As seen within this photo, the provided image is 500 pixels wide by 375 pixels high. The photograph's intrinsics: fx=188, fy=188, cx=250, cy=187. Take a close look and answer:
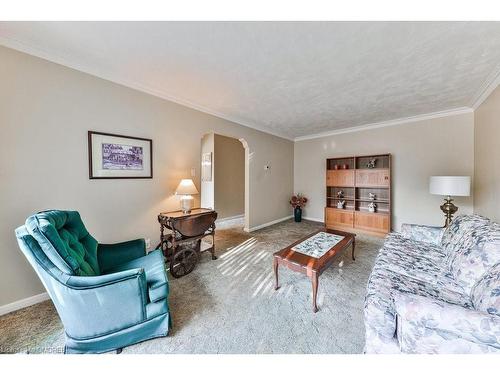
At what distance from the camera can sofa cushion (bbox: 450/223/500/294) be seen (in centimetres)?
128

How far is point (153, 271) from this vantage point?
1.56 metres

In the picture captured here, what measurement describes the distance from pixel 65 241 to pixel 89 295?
1.43ft

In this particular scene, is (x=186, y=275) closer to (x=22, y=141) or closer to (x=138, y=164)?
(x=138, y=164)

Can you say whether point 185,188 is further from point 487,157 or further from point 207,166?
point 487,157

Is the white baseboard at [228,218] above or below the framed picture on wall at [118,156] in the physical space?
below

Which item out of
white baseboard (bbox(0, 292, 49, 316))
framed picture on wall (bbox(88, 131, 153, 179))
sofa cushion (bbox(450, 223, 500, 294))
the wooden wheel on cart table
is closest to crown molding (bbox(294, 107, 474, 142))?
sofa cushion (bbox(450, 223, 500, 294))

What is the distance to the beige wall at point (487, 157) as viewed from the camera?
2.27 meters

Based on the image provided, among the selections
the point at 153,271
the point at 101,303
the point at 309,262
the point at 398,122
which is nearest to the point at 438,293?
the point at 309,262

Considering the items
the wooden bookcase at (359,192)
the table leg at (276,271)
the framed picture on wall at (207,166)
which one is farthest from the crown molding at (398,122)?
the table leg at (276,271)

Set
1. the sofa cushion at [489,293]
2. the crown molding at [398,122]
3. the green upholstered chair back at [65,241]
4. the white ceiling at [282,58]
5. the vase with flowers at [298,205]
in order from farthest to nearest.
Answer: the vase with flowers at [298,205]
the crown molding at [398,122]
the white ceiling at [282,58]
the green upholstered chair back at [65,241]
the sofa cushion at [489,293]

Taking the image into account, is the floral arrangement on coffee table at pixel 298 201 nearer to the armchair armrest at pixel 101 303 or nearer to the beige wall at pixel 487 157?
the beige wall at pixel 487 157

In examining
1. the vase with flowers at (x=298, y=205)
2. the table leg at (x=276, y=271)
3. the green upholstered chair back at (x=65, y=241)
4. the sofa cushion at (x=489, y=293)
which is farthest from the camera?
the vase with flowers at (x=298, y=205)

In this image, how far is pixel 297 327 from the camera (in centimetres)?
146
